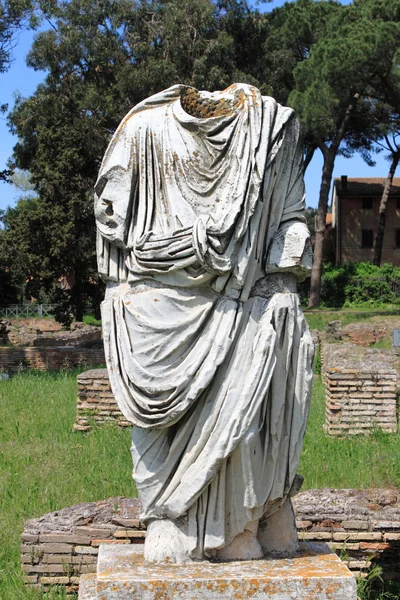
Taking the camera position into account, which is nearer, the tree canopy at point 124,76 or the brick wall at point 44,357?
the brick wall at point 44,357

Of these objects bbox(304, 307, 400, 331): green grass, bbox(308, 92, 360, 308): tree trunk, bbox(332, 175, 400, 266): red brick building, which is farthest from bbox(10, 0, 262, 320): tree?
bbox(332, 175, 400, 266): red brick building

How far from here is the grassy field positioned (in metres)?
6.20

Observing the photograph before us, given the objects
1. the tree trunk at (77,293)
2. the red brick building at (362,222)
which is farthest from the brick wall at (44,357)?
the red brick building at (362,222)

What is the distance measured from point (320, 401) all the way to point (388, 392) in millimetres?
2263

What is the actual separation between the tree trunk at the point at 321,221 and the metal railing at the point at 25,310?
10953mm

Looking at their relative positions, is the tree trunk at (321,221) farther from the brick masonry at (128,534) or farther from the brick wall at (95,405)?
the brick masonry at (128,534)

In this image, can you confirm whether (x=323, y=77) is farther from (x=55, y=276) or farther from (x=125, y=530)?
(x=125, y=530)

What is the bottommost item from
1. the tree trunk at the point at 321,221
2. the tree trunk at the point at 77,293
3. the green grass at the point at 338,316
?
the green grass at the point at 338,316

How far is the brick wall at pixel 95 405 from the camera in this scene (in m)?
9.76

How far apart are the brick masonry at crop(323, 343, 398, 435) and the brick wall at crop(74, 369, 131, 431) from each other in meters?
2.22

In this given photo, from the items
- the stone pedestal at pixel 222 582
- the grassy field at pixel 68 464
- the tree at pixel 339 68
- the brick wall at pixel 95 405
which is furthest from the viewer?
the tree at pixel 339 68

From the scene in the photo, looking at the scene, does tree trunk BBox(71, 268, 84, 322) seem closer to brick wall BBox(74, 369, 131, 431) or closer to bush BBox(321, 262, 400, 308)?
bush BBox(321, 262, 400, 308)

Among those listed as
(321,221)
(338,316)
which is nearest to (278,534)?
(338,316)

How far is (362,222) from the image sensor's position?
43625 mm
